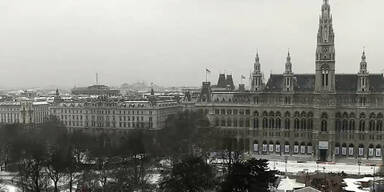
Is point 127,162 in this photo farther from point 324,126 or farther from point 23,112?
point 23,112

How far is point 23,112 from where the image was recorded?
151625 millimetres

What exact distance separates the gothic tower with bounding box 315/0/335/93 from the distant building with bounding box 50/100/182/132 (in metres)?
46.8

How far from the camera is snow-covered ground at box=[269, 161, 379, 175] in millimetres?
89188

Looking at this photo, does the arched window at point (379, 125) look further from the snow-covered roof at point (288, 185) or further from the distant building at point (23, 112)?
the distant building at point (23, 112)

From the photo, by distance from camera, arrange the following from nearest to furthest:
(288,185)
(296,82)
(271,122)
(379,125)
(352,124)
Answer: (288,185)
(379,125)
(352,124)
(271,122)
(296,82)

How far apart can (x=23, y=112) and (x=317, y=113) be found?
8924cm

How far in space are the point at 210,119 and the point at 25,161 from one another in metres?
47.0

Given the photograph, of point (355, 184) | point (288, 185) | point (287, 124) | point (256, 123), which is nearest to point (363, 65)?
point (287, 124)

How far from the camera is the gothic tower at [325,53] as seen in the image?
101750 millimetres

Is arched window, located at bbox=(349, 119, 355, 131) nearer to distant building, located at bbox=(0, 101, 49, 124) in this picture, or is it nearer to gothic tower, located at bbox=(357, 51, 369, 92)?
gothic tower, located at bbox=(357, 51, 369, 92)

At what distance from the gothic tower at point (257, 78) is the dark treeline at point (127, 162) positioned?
1311cm

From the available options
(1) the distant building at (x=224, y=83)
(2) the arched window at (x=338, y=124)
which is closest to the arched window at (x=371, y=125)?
(2) the arched window at (x=338, y=124)

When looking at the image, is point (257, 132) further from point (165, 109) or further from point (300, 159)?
point (165, 109)

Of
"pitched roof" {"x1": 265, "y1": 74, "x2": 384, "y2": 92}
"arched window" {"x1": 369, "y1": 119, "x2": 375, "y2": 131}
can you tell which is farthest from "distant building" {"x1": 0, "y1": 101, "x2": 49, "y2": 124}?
"arched window" {"x1": 369, "y1": 119, "x2": 375, "y2": 131}
